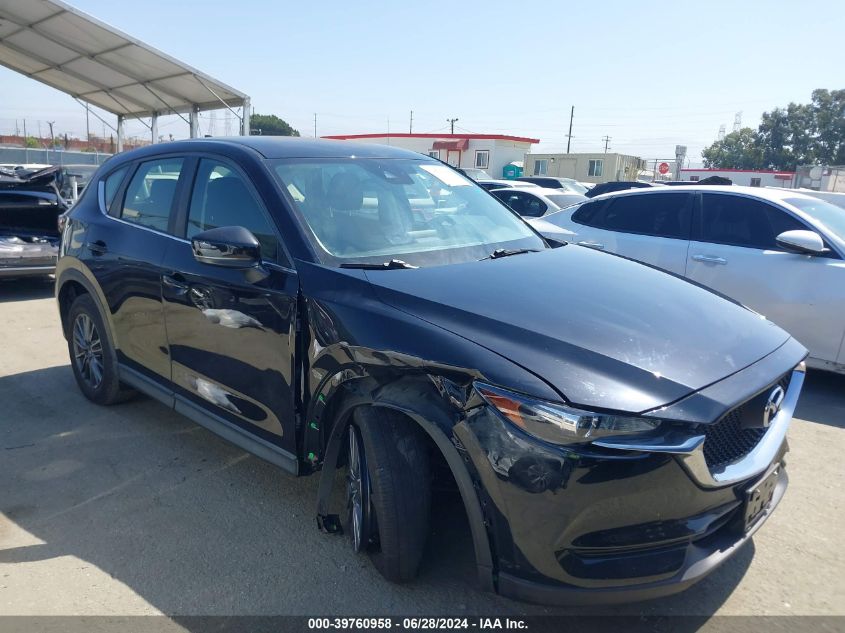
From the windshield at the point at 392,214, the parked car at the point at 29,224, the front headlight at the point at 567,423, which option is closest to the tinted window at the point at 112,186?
the windshield at the point at 392,214

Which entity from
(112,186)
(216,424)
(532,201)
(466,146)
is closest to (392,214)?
(216,424)

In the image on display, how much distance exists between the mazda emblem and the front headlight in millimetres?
676

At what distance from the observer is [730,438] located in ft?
7.34

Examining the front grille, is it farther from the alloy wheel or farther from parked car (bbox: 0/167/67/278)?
parked car (bbox: 0/167/67/278)

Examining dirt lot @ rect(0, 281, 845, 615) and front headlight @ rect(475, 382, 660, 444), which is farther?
dirt lot @ rect(0, 281, 845, 615)

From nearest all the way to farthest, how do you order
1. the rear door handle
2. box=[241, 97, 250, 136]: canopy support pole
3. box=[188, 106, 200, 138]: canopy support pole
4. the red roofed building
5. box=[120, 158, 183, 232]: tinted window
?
1. box=[120, 158, 183, 232]: tinted window
2. the rear door handle
3. box=[241, 97, 250, 136]: canopy support pole
4. box=[188, 106, 200, 138]: canopy support pole
5. the red roofed building

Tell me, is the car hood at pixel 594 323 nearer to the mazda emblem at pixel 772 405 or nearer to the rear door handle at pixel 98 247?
the mazda emblem at pixel 772 405

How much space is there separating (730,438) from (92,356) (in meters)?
4.16

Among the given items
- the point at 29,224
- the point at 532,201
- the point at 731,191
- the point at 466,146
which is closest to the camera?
the point at 731,191

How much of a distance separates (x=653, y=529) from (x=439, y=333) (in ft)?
3.14

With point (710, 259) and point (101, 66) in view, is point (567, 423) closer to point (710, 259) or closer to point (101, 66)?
point (710, 259)

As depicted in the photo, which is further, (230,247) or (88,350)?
(88,350)

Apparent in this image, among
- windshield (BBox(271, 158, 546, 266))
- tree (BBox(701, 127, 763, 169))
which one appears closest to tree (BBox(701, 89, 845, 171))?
tree (BBox(701, 127, 763, 169))

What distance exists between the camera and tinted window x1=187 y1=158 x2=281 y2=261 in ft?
9.97
